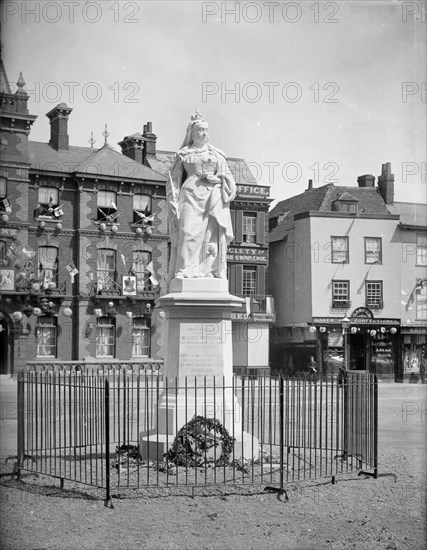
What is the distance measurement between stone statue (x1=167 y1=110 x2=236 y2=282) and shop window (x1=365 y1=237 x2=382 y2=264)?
101 ft

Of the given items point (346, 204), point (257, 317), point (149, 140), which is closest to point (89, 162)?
point (149, 140)

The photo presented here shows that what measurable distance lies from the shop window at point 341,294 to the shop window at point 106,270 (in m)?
11.9

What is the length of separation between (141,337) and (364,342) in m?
12.2

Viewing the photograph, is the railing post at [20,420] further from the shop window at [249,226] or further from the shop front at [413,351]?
the shop front at [413,351]

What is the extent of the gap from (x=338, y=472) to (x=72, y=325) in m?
27.5

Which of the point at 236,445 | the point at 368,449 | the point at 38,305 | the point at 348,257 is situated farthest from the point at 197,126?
the point at 348,257

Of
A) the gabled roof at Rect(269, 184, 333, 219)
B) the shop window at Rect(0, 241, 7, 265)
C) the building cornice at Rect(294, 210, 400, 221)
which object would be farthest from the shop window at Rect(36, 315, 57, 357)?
the gabled roof at Rect(269, 184, 333, 219)

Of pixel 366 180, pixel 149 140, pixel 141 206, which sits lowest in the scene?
→ pixel 141 206

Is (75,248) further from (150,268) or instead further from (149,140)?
(149,140)

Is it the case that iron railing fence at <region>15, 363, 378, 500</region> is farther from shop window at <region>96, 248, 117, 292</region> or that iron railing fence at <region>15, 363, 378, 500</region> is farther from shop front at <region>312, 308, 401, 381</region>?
shop front at <region>312, 308, 401, 381</region>

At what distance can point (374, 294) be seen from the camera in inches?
1660

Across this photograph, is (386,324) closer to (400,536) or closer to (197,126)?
(197,126)

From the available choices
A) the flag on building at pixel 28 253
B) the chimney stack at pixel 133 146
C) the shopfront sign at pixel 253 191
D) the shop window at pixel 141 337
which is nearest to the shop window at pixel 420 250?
the shopfront sign at pixel 253 191

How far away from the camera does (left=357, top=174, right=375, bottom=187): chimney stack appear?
45688mm
